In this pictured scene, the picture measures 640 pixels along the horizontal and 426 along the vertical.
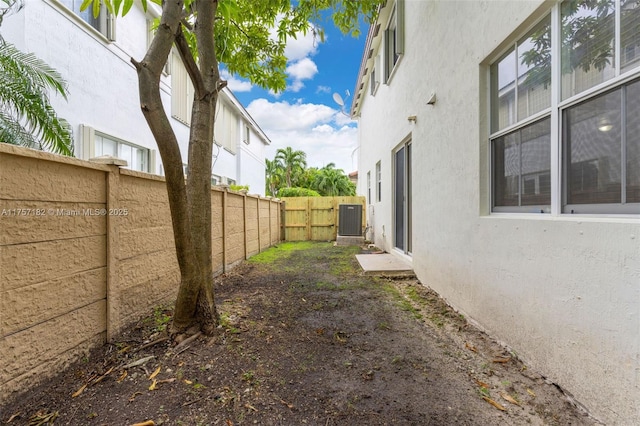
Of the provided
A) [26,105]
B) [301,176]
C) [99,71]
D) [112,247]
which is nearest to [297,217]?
[99,71]

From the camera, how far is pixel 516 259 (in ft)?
7.86

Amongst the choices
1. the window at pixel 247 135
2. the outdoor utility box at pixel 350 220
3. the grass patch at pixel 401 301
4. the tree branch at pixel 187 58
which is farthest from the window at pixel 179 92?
the grass patch at pixel 401 301

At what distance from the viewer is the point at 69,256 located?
7.16 feet

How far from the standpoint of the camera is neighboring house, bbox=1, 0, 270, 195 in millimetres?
4562

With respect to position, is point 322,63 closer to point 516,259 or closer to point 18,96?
point 18,96

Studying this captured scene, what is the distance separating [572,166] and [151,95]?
3.12m

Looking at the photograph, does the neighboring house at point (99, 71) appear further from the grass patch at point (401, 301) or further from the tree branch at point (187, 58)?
the grass patch at point (401, 301)

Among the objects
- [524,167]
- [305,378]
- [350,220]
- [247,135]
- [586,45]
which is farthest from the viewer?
[247,135]

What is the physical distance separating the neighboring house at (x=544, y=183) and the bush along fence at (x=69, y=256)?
348 centimetres

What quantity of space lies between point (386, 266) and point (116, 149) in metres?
6.32

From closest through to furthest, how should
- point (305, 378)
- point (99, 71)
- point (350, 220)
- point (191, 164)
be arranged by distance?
point (305, 378)
point (191, 164)
point (99, 71)
point (350, 220)

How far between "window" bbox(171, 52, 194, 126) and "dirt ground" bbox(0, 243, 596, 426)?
7.67 meters

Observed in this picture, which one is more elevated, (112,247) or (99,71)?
(99,71)

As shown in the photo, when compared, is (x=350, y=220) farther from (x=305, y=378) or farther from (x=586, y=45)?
(x=586, y=45)
